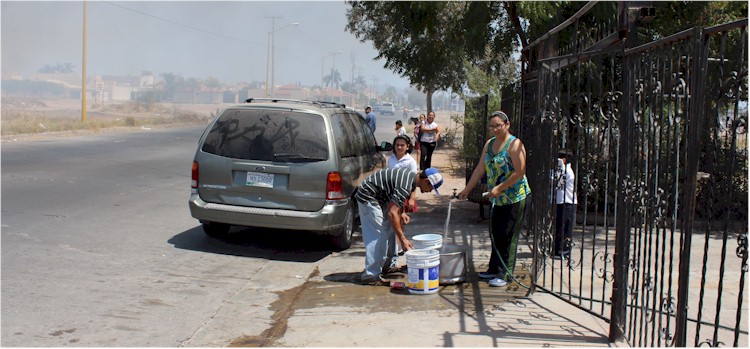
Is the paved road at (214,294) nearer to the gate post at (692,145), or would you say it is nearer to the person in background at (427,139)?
the gate post at (692,145)

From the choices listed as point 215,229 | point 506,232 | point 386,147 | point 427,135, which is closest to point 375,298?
point 506,232

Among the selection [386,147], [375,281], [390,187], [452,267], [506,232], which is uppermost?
[386,147]

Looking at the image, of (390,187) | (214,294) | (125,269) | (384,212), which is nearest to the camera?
(214,294)

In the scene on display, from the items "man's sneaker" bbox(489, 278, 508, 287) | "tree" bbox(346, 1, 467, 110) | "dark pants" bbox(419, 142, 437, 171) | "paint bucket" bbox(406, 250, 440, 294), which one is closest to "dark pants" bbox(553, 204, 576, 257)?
"man's sneaker" bbox(489, 278, 508, 287)

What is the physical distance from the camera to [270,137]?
30.7ft

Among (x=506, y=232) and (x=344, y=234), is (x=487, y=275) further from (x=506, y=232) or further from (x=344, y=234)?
(x=344, y=234)

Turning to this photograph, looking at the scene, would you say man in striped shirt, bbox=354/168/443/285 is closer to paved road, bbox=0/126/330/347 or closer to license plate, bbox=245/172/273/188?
paved road, bbox=0/126/330/347

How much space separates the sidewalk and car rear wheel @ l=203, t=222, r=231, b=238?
2.04 metres

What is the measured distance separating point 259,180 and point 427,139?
437 inches

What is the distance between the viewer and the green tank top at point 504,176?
7391 millimetres

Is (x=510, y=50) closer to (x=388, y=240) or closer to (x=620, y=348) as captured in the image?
(x=388, y=240)

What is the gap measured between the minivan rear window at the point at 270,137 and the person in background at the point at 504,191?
234 cm

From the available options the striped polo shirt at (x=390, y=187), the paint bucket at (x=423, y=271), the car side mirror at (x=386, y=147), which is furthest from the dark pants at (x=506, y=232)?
the car side mirror at (x=386, y=147)

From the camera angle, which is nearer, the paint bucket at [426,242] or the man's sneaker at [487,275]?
the paint bucket at [426,242]
